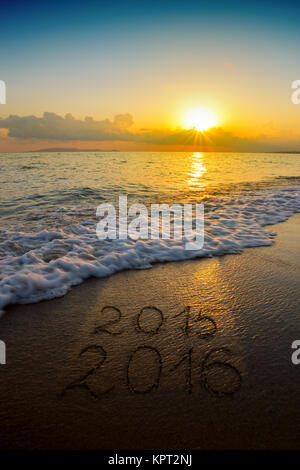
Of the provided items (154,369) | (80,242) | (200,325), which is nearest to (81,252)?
(80,242)

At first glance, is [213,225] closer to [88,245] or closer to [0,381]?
[88,245]

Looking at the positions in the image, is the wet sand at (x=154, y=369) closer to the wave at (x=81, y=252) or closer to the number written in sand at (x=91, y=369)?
the number written in sand at (x=91, y=369)

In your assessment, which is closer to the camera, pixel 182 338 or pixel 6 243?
pixel 182 338

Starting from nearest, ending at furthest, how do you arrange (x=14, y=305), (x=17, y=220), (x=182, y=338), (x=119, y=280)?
(x=182, y=338), (x=14, y=305), (x=119, y=280), (x=17, y=220)

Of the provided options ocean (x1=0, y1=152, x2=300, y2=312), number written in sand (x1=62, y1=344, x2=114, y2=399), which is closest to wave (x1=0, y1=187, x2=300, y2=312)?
ocean (x1=0, y1=152, x2=300, y2=312)

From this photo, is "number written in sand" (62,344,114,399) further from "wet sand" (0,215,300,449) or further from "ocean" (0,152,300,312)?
"ocean" (0,152,300,312)

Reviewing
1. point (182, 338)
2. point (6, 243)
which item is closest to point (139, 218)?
point (6, 243)

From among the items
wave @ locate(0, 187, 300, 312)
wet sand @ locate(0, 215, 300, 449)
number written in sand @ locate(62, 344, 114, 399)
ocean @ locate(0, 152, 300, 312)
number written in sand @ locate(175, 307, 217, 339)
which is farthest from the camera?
ocean @ locate(0, 152, 300, 312)

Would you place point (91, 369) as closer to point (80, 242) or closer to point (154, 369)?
point (154, 369)

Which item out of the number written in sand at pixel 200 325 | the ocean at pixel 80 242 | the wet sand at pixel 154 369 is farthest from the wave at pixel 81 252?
the number written in sand at pixel 200 325
